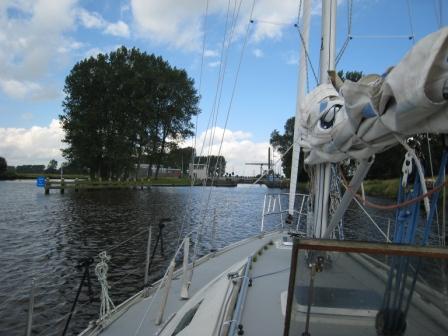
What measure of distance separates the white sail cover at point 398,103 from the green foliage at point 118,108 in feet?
196

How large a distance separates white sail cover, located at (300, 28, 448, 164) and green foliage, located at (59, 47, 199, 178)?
196 ft

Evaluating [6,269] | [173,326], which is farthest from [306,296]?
[6,269]

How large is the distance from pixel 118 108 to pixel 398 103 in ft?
207

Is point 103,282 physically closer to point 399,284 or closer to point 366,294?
point 366,294

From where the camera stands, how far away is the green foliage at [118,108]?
61.6 m

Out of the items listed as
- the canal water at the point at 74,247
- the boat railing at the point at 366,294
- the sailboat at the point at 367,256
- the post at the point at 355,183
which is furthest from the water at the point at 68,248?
the boat railing at the point at 366,294

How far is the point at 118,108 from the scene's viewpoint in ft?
206

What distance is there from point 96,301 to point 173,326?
6.94 metres

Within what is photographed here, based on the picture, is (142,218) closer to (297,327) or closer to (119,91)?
(297,327)

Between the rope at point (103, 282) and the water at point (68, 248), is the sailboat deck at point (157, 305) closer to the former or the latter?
the rope at point (103, 282)

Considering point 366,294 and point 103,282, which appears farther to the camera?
point 103,282

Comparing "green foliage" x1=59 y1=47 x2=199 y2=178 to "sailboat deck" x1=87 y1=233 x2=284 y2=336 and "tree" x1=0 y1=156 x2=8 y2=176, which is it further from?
"tree" x1=0 y1=156 x2=8 y2=176

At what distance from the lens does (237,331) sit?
413 cm

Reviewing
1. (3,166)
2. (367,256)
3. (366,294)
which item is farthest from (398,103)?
(3,166)
